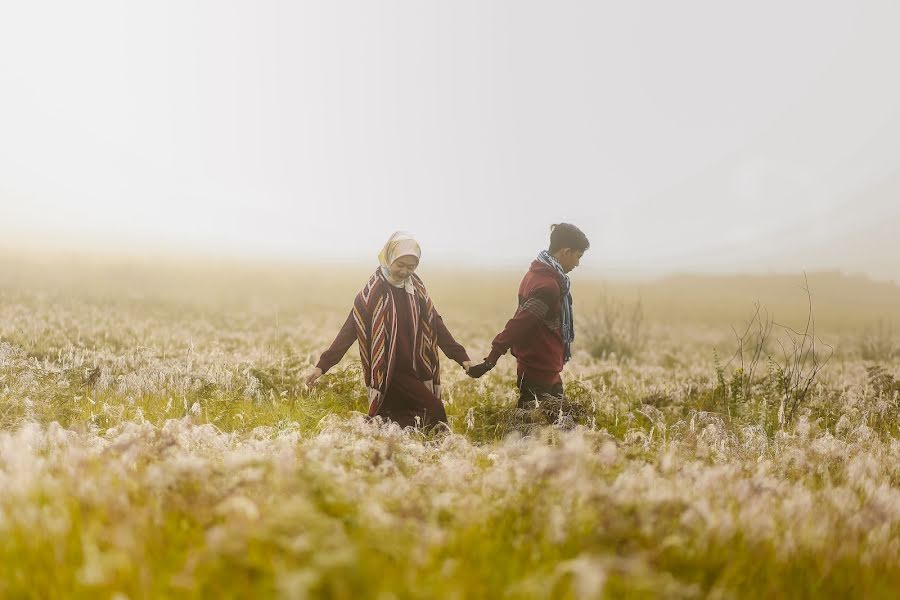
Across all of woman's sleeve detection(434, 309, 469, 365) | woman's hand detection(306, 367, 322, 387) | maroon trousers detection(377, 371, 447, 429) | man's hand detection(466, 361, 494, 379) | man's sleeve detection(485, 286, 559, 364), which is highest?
man's sleeve detection(485, 286, 559, 364)

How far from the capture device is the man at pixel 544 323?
24.1 feet

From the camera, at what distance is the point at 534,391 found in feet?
25.0

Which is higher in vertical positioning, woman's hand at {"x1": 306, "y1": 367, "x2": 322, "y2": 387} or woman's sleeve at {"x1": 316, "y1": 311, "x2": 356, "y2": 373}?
woman's sleeve at {"x1": 316, "y1": 311, "x2": 356, "y2": 373}

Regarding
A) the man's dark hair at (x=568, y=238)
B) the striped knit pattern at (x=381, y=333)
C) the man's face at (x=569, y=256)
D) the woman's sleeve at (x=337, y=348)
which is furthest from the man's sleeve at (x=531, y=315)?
the woman's sleeve at (x=337, y=348)

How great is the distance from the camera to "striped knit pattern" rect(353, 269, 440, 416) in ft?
23.9

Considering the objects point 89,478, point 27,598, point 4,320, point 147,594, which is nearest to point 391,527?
point 147,594

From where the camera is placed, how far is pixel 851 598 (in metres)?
3.20

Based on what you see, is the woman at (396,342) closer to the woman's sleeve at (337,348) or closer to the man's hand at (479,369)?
the woman's sleeve at (337,348)

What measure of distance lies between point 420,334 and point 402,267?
2.79 feet

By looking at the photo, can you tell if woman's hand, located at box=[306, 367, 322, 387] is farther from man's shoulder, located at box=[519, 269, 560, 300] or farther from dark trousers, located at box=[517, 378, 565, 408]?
man's shoulder, located at box=[519, 269, 560, 300]

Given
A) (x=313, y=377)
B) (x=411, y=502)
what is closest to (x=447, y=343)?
(x=313, y=377)

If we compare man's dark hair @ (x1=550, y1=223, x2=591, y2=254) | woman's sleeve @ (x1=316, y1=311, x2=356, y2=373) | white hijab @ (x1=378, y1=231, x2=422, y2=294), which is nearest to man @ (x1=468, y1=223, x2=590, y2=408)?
man's dark hair @ (x1=550, y1=223, x2=591, y2=254)

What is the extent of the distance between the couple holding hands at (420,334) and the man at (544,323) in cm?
1

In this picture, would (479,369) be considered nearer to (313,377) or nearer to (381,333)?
(381,333)
